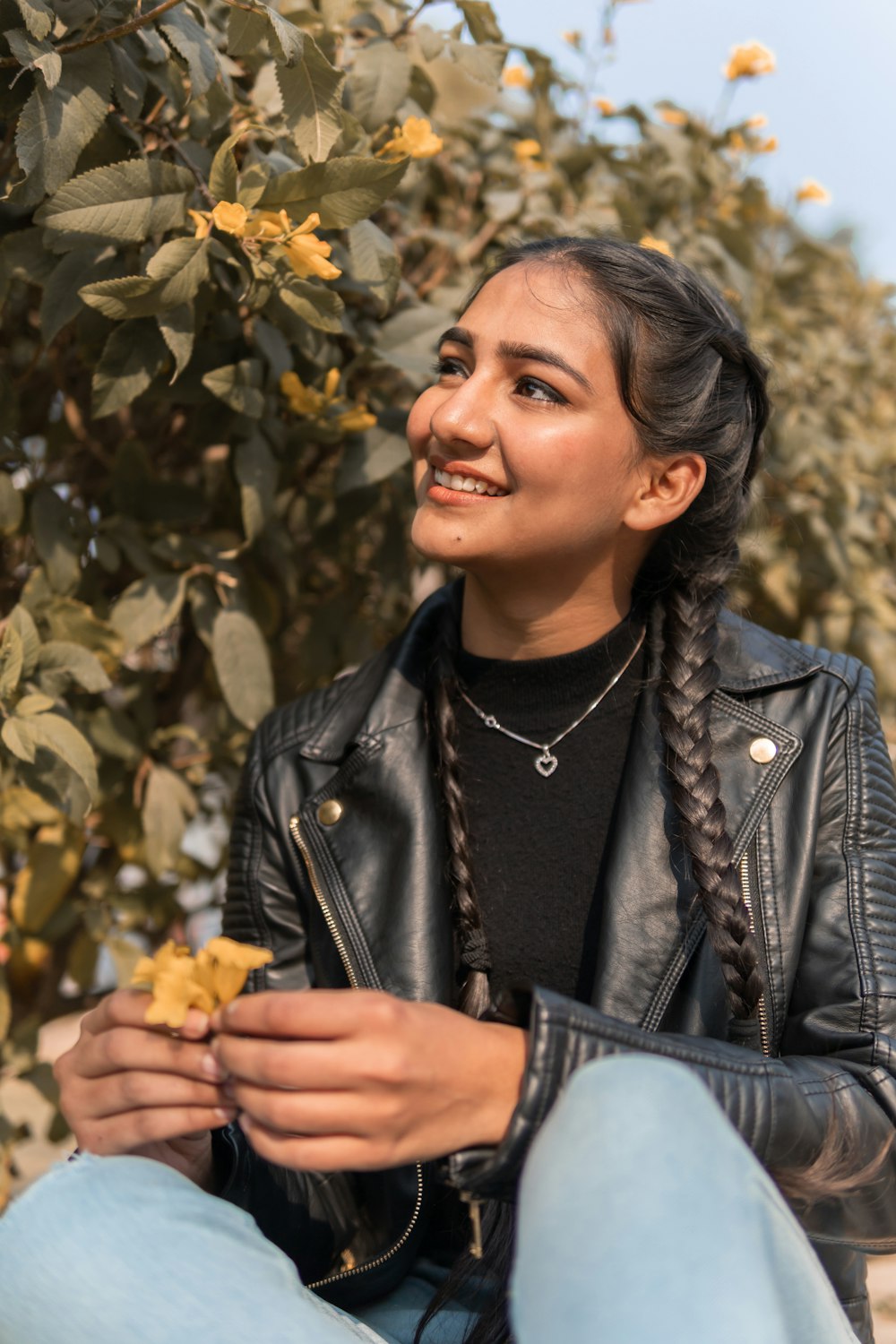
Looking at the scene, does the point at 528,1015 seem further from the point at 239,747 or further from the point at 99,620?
the point at 239,747

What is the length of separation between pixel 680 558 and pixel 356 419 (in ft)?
1.50

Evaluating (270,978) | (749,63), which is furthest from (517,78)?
(270,978)

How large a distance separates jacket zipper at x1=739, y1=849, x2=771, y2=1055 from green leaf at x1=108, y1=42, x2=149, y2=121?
1.03m

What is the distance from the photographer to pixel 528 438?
1454 mm

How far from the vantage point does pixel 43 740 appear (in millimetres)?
1425

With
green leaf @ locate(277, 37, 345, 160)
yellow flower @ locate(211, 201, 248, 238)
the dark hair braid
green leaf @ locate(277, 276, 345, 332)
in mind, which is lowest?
the dark hair braid

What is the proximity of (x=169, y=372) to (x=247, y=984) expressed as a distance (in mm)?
751

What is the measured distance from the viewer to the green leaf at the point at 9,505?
5.28 feet

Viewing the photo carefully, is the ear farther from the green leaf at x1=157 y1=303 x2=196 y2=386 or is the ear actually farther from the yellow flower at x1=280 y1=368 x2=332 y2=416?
the green leaf at x1=157 y1=303 x2=196 y2=386

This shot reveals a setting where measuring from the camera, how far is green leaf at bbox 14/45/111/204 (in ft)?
4.09

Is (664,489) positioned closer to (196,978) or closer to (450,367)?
(450,367)

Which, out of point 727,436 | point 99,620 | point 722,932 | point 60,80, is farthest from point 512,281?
point 722,932

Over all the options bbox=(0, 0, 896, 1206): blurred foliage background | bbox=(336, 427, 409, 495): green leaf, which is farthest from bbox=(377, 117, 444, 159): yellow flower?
bbox=(336, 427, 409, 495): green leaf

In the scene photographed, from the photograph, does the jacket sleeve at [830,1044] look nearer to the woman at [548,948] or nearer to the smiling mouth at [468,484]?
the woman at [548,948]
